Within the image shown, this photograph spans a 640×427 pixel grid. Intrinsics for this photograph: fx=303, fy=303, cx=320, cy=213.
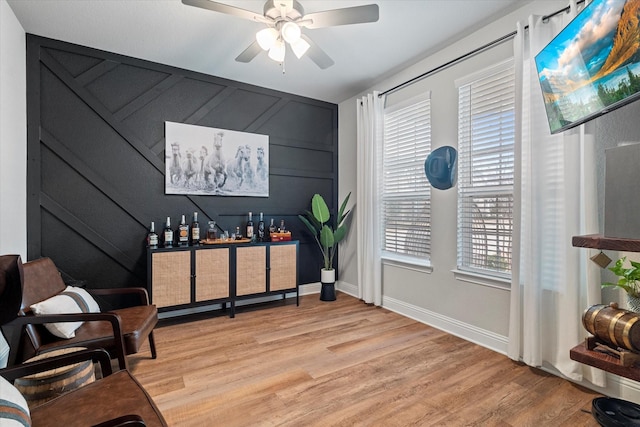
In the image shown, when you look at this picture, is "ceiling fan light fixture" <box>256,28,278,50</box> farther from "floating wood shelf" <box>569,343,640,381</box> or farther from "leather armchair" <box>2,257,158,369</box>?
"floating wood shelf" <box>569,343,640,381</box>

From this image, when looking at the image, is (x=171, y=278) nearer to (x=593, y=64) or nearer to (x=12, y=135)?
(x=12, y=135)

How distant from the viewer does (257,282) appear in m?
3.58

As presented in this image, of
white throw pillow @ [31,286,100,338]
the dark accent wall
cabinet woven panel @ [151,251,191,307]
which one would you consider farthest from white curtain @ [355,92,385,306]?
white throw pillow @ [31,286,100,338]

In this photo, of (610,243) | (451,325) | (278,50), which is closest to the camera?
(610,243)

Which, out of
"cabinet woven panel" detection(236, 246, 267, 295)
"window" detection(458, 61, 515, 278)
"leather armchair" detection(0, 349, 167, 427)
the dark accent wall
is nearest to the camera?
"leather armchair" detection(0, 349, 167, 427)

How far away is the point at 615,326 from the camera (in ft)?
4.70

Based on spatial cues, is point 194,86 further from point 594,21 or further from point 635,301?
point 635,301

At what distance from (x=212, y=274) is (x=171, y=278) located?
40cm

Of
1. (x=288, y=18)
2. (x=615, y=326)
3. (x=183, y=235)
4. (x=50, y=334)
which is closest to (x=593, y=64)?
(x=615, y=326)

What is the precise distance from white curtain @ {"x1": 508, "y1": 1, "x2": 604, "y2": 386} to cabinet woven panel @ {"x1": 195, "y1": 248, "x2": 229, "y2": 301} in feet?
9.05

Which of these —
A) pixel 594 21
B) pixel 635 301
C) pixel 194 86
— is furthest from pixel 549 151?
pixel 194 86

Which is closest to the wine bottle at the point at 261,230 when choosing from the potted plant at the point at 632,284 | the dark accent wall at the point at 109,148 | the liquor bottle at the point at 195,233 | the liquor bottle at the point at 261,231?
the liquor bottle at the point at 261,231

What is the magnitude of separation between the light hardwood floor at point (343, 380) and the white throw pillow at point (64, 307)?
1.92 feet

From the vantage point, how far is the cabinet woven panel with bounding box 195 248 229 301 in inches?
127
